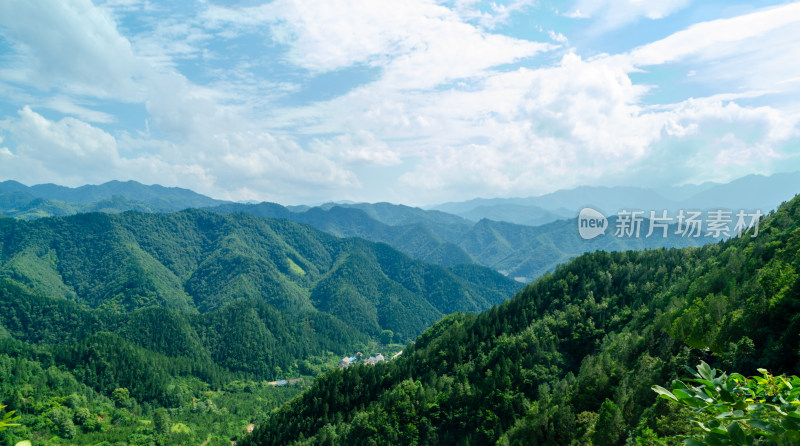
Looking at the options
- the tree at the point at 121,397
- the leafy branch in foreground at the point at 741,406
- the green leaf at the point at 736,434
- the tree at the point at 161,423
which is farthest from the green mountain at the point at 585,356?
the tree at the point at 121,397

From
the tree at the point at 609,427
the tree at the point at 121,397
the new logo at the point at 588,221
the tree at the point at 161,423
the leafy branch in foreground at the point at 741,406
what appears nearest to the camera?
the leafy branch in foreground at the point at 741,406

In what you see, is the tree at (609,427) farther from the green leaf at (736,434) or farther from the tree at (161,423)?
the tree at (161,423)

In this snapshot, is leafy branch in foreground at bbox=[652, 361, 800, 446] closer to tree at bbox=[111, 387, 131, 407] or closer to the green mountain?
the green mountain

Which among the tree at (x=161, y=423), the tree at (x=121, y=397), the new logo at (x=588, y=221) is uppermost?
the new logo at (x=588, y=221)

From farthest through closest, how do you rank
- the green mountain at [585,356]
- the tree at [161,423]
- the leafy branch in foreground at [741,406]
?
the tree at [161,423] → the green mountain at [585,356] → the leafy branch in foreground at [741,406]

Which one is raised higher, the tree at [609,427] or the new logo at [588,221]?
the new logo at [588,221]

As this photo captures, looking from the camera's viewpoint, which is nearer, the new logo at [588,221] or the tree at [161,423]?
the tree at [161,423]

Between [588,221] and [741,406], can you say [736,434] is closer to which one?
[741,406]
